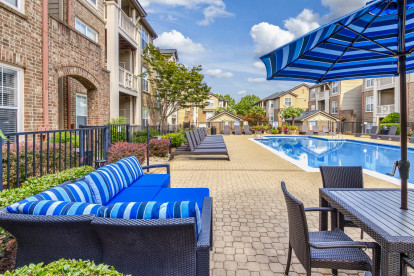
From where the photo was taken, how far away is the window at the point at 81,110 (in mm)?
11227

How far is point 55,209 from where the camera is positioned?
1.97 metres

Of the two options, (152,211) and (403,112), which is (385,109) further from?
(152,211)

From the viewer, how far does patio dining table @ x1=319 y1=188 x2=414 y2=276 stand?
1.89 metres

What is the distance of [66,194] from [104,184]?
0.84 metres

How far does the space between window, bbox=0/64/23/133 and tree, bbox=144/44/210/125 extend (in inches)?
467

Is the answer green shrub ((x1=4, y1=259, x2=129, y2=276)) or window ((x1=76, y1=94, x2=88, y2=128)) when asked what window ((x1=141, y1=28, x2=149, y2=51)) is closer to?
window ((x1=76, y1=94, x2=88, y2=128))

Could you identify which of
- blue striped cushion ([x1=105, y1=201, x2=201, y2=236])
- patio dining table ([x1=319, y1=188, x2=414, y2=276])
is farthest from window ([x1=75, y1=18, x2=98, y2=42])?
patio dining table ([x1=319, y1=188, x2=414, y2=276])

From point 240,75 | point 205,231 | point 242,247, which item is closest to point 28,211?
point 205,231

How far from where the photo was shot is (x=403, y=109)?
2576 millimetres

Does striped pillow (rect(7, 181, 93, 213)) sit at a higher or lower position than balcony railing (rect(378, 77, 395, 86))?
lower

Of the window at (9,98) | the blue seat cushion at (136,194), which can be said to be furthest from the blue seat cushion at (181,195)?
the window at (9,98)

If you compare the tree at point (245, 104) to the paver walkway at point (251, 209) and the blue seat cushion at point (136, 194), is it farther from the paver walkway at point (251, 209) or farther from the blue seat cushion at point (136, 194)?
the blue seat cushion at point (136, 194)

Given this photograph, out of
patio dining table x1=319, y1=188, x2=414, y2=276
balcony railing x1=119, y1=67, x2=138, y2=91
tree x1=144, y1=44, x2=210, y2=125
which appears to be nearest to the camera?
patio dining table x1=319, y1=188, x2=414, y2=276

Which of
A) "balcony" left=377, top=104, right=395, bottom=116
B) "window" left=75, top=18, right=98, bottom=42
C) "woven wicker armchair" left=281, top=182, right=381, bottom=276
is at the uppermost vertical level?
"window" left=75, top=18, right=98, bottom=42
